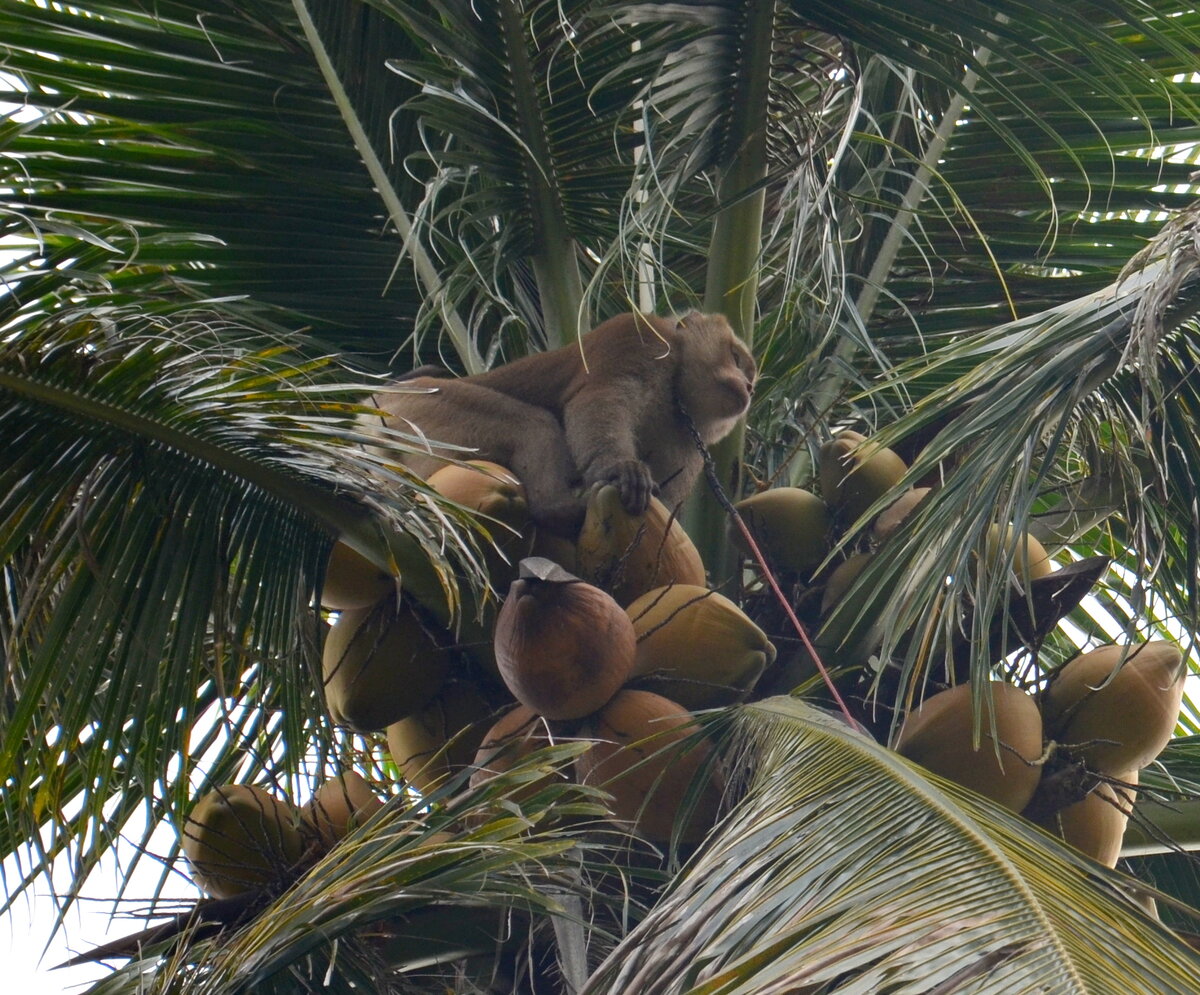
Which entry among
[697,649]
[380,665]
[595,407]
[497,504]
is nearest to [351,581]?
[380,665]

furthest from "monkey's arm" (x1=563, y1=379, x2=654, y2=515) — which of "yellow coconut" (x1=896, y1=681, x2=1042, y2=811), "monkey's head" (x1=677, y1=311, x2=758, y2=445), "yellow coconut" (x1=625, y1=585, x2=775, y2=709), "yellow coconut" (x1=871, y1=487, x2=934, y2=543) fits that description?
"yellow coconut" (x1=896, y1=681, x2=1042, y2=811)

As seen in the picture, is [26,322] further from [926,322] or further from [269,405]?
[926,322]

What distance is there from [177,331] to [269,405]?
0.24 metres

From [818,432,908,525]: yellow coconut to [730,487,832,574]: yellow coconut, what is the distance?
0.16 ft

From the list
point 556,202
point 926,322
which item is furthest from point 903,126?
point 556,202

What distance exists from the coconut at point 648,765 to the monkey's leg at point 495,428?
42.8 inches

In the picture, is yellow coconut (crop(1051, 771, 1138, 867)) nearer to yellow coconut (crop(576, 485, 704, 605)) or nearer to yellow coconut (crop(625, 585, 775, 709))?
yellow coconut (crop(625, 585, 775, 709))

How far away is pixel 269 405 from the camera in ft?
7.60

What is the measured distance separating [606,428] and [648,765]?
143 centimetres

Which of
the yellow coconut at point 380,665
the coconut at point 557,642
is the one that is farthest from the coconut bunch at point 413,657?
the coconut at point 557,642

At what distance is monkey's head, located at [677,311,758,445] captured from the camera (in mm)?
3240

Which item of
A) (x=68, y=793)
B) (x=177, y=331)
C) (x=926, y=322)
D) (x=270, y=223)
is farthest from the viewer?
(x=926, y=322)

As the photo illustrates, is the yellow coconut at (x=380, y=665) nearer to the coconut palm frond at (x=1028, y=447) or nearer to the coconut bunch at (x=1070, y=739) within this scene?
the coconut palm frond at (x=1028, y=447)

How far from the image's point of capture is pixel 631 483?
2875 mm
